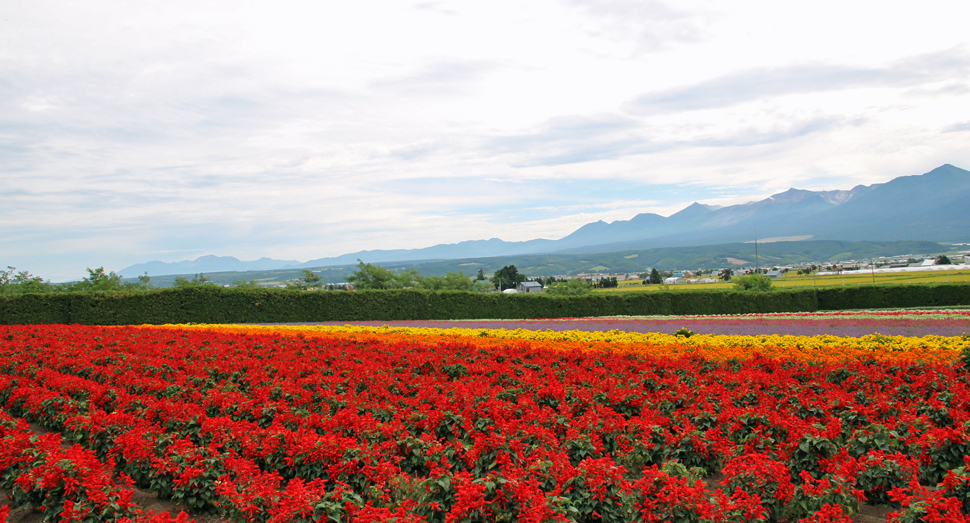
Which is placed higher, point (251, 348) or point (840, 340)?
point (251, 348)

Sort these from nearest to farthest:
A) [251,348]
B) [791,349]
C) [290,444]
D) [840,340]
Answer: [290,444]
[791,349]
[840,340]
[251,348]

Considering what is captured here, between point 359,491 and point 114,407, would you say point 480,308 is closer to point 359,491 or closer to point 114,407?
point 114,407

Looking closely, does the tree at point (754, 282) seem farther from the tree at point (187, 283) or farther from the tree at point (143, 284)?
the tree at point (143, 284)

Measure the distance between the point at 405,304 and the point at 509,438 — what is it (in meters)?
26.5

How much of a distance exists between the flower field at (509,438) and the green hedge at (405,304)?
711 inches

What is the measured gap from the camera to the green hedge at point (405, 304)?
25406mm

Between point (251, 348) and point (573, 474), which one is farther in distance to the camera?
point (251, 348)

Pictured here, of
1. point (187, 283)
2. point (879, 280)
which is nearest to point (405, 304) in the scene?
point (187, 283)

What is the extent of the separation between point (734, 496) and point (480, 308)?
28.8 m

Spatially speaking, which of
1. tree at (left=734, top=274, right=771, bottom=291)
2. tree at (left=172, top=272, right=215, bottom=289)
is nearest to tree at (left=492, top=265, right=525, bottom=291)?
tree at (left=172, top=272, right=215, bottom=289)

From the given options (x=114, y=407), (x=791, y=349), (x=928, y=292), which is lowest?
(x=928, y=292)

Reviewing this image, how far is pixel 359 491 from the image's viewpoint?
17.0ft

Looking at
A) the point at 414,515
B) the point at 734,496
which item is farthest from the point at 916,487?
the point at 414,515

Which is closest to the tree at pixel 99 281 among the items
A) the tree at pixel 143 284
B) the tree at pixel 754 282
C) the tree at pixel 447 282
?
the tree at pixel 143 284
